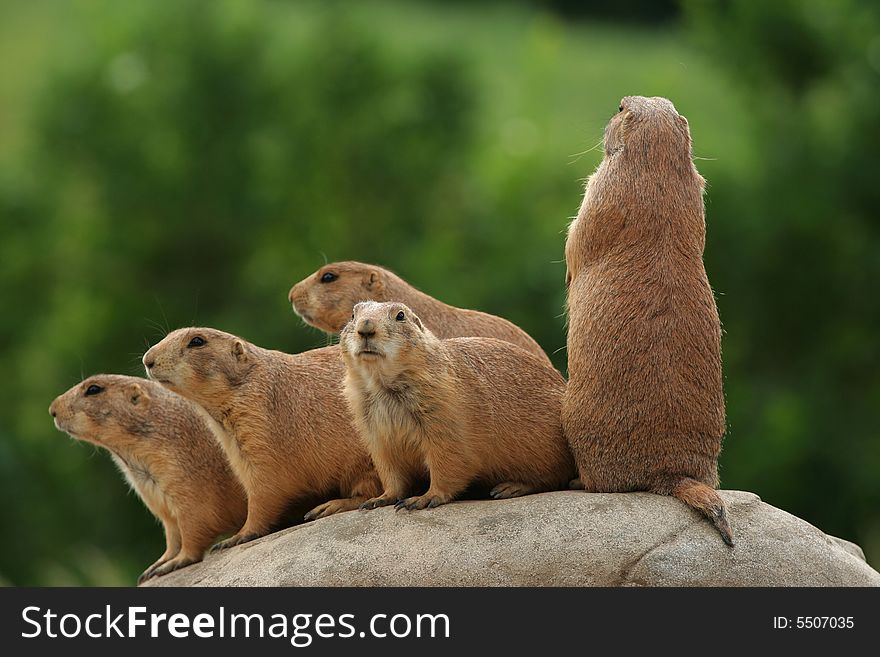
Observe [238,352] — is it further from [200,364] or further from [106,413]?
[106,413]

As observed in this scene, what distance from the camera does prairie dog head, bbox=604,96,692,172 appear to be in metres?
9.09

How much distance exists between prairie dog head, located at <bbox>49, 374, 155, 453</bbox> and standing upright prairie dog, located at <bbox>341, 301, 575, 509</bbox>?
2202 millimetres

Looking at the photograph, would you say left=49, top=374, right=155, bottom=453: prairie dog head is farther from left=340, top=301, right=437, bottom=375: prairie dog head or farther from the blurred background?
the blurred background

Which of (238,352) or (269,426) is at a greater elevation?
(238,352)

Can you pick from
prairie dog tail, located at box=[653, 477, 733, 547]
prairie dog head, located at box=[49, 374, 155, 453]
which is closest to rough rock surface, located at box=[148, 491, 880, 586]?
prairie dog tail, located at box=[653, 477, 733, 547]

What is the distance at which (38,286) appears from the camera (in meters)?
26.0

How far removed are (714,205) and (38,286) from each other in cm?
1353

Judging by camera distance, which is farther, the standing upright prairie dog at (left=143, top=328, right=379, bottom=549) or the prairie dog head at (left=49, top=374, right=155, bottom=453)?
the prairie dog head at (left=49, top=374, right=155, bottom=453)

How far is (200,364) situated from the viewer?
31.0 feet

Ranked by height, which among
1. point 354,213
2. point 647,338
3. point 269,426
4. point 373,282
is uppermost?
point 354,213

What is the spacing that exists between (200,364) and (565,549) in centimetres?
304

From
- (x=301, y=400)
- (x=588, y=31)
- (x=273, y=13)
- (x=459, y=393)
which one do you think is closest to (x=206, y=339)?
(x=301, y=400)

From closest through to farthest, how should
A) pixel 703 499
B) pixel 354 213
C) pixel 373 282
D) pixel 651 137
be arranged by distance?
pixel 703 499 → pixel 651 137 → pixel 373 282 → pixel 354 213

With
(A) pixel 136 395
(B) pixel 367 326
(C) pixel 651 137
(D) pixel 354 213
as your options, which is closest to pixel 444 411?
(B) pixel 367 326
